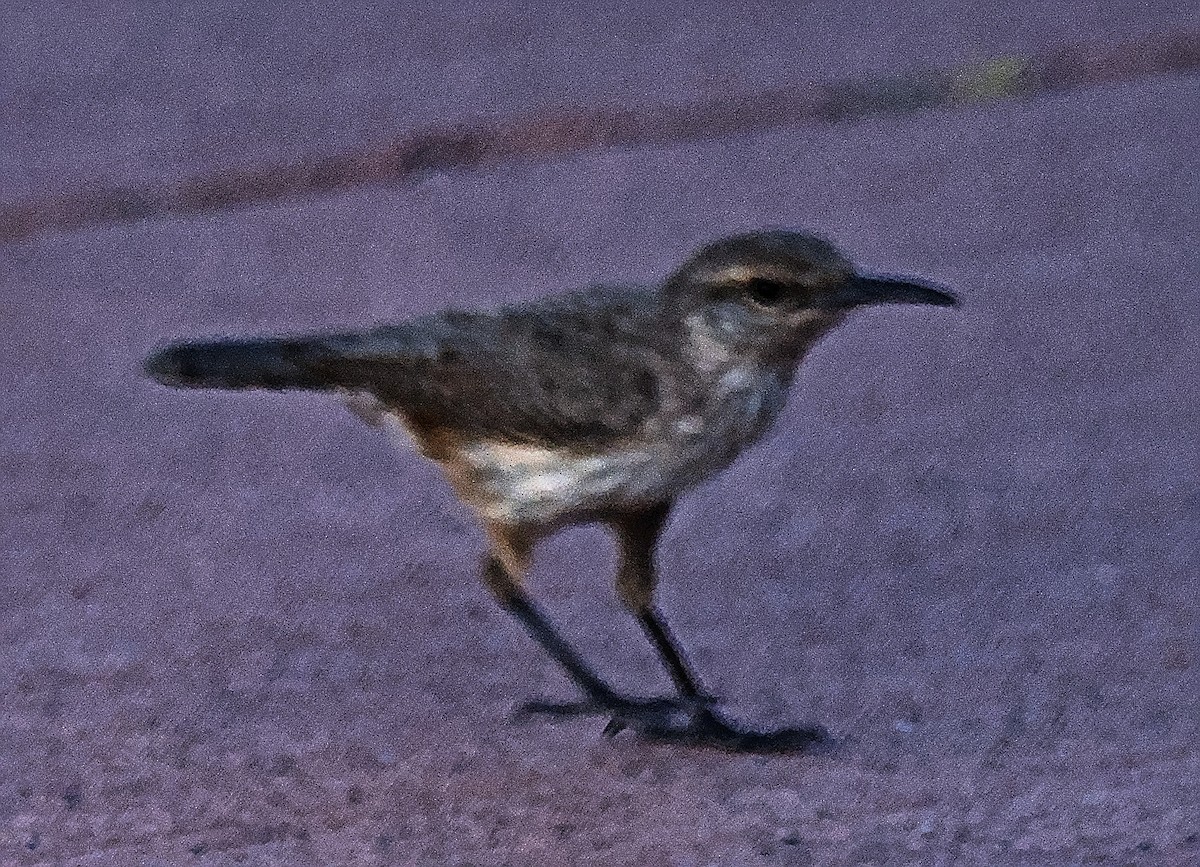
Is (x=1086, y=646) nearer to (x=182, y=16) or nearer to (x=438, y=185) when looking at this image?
(x=438, y=185)

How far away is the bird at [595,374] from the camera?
2.89 metres

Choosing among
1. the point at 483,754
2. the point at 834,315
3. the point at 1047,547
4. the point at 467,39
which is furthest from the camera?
the point at 467,39

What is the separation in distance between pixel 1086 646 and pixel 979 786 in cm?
47

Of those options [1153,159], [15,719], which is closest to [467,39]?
[1153,159]

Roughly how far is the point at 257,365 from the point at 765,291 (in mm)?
873

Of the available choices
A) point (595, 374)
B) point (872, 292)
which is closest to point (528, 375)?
point (595, 374)

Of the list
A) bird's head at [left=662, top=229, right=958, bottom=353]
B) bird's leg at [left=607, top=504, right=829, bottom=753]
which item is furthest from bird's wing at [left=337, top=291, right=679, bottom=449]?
bird's leg at [left=607, top=504, right=829, bottom=753]

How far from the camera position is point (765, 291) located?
2.89 m

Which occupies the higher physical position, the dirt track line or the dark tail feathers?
the dirt track line

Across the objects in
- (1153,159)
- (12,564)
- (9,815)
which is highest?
(1153,159)

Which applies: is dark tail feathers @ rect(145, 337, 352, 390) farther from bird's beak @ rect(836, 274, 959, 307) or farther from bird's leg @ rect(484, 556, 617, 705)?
bird's beak @ rect(836, 274, 959, 307)

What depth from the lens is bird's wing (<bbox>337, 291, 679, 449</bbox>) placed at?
9.64 feet

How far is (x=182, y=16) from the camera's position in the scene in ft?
23.2

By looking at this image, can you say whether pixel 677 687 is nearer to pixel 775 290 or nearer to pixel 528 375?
pixel 528 375
